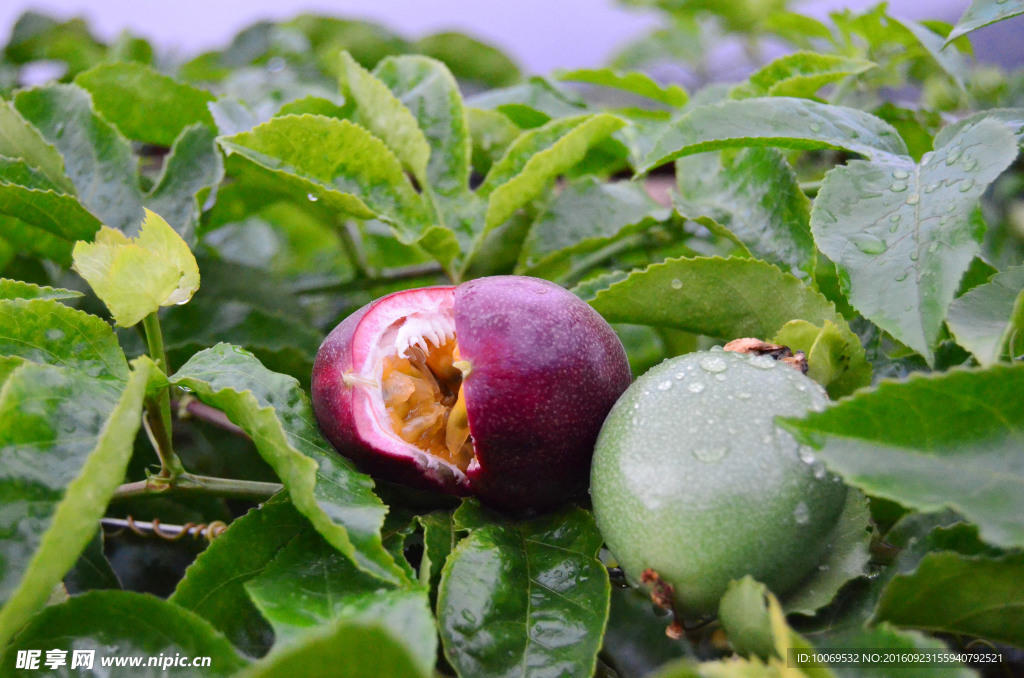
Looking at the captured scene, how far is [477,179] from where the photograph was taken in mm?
1293

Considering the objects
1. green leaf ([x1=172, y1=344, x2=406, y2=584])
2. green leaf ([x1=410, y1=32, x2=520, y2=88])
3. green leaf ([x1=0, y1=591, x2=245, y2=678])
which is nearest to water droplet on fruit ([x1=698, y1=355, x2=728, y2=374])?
green leaf ([x1=172, y1=344, x2=406, y2=584])

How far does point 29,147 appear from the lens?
76 centimetres

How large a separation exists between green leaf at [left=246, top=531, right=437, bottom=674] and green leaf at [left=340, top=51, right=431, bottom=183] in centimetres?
42

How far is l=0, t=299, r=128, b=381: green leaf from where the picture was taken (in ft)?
1.81

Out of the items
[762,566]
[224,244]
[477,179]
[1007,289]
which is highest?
[1007,289]

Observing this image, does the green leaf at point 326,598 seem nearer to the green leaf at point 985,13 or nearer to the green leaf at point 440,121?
the green leaf at point 440,121

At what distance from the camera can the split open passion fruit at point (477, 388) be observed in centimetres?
52

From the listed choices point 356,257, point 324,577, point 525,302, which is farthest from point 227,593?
point 356,257

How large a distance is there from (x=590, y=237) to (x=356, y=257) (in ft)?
1.22

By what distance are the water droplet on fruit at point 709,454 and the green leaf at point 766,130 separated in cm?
26

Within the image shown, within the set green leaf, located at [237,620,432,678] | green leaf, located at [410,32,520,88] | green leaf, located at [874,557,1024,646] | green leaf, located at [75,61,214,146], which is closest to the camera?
green leaf, located at [237,620,432,678]

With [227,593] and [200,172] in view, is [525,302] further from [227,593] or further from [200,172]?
[200,172]

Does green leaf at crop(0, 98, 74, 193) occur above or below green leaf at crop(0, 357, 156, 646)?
above

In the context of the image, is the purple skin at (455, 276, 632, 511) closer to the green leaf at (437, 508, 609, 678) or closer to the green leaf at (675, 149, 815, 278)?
the green leaf at (437, 508, 609, 678)
